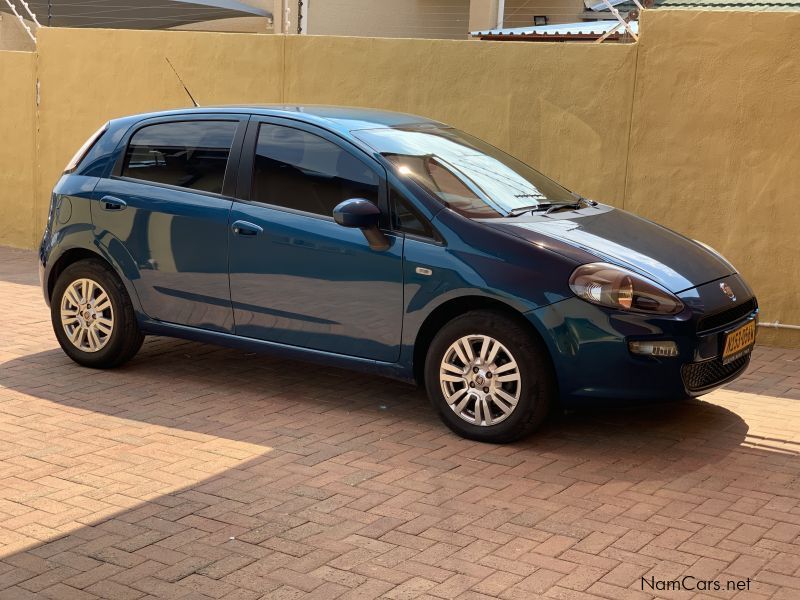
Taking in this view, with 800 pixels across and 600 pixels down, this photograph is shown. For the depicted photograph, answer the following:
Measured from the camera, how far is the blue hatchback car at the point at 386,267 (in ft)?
19.9

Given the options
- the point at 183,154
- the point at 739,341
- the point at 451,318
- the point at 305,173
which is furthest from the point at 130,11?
the point at 739,341

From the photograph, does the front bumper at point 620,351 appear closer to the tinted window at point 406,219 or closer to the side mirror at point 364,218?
the tinted window at point 406,219

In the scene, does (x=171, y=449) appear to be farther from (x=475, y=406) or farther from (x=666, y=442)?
(x=666, y=442)

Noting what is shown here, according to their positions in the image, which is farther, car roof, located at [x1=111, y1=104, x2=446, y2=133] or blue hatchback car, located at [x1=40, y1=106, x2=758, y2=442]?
car roof, located at [x1=111, y1=104, x2=446, y2=133]

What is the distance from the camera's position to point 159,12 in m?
20.0

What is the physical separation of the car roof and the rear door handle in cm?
59

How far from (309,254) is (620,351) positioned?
193 cm

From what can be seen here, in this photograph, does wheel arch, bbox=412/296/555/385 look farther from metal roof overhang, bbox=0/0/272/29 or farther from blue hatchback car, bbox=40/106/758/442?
metal roof overhang, bbox=0/0/272/29

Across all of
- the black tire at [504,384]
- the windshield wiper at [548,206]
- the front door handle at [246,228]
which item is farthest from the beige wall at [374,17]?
the black tire at [504,384]

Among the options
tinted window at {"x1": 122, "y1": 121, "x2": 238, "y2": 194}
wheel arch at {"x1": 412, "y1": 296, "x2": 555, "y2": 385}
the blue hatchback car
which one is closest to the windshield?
the blue hatchback car

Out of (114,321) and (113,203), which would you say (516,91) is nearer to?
(113,203)

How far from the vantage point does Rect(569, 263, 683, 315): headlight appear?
6.02 meters

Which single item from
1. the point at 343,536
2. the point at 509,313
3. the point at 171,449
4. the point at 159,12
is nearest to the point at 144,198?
the point at 171,449

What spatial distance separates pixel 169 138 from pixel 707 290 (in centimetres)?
358
